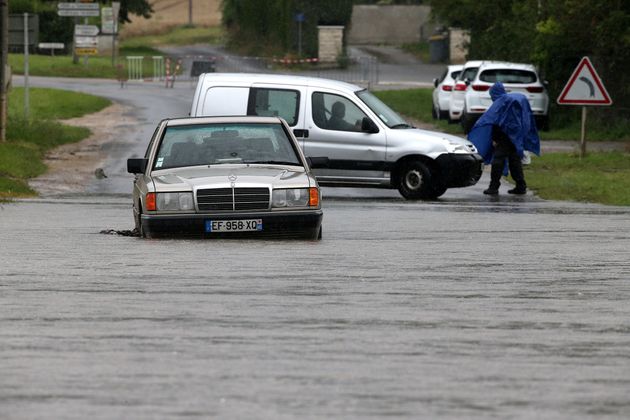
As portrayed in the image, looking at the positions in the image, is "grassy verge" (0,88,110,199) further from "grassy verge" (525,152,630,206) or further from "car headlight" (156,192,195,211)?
"grassy verge" (525,152,630,206)

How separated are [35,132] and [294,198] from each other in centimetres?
2005

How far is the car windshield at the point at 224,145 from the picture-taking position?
15883 mm

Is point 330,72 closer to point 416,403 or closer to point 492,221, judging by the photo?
point 492,221

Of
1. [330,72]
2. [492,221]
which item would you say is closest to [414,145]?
[492,221]

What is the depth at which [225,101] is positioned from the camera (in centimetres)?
2223

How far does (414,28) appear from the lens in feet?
312

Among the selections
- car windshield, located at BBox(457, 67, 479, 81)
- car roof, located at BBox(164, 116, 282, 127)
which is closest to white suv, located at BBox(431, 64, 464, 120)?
car windshield, located at BBox(457, 67, 479, 81)

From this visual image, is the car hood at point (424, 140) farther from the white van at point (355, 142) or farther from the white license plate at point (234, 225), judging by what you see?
the white license plate at point (234, 225)

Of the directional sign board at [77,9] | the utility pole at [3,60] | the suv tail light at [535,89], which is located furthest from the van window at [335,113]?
the directional sign board at [77,9]

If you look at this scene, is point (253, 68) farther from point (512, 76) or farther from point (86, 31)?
point (512, 76)

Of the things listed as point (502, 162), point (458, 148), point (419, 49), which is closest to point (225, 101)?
point (458, 148)

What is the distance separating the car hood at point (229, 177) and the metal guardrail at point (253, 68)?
48.3 metres

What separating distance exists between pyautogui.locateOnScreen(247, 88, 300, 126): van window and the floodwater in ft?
22.6

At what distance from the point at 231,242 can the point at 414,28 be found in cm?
8147
